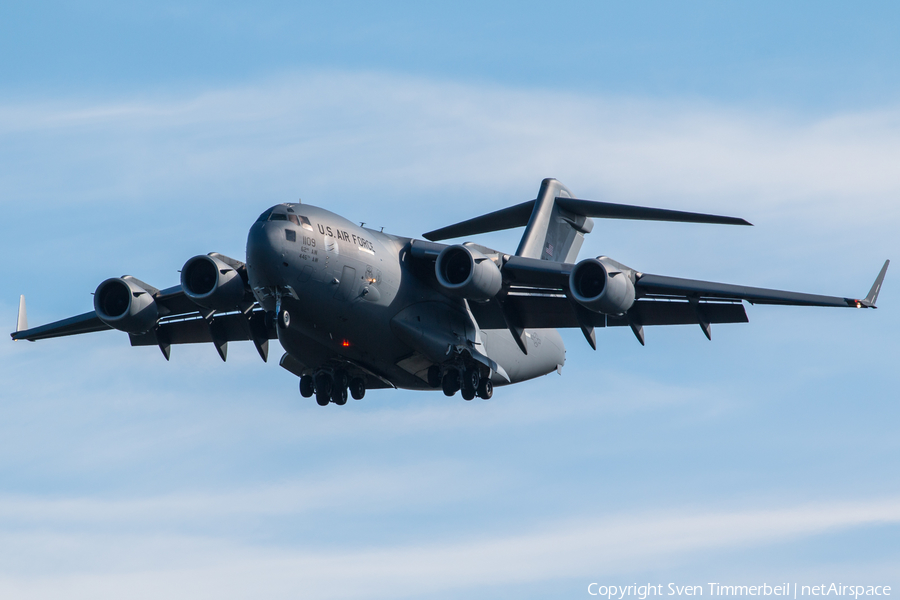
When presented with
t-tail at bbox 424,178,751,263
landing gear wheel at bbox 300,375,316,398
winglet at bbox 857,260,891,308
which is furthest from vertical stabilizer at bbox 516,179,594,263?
winglet at bbox 857,260,891,308

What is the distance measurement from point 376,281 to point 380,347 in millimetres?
1323

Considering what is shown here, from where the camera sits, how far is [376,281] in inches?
846

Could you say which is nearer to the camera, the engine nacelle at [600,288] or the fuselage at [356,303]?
the fuselage at [356,303]

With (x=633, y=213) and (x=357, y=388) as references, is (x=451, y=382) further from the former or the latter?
(x=633, y=213)

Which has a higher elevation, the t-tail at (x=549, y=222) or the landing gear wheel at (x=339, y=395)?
the t-tail at (x=549, y=222)

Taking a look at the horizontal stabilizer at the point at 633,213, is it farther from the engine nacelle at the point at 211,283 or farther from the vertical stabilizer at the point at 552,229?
the engine nacelle at the point at 211,283

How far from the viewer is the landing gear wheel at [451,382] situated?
23031 millimetres

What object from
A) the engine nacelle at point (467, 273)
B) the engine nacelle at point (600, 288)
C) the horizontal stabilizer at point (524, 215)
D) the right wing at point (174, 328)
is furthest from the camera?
the horizontal stabilizer at point (524, 215)

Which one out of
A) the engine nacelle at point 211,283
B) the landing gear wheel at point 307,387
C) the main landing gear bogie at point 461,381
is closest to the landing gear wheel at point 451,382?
Answer: the main landing gear bogie at point 461,381

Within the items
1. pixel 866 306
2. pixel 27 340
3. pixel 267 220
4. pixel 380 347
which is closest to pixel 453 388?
pixel 380 347

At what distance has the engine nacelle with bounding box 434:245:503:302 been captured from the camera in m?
21.2

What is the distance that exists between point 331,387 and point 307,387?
0.52m

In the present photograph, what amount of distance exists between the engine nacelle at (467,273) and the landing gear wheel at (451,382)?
2050mm

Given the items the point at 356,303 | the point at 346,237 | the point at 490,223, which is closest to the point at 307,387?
the point at 356,303
